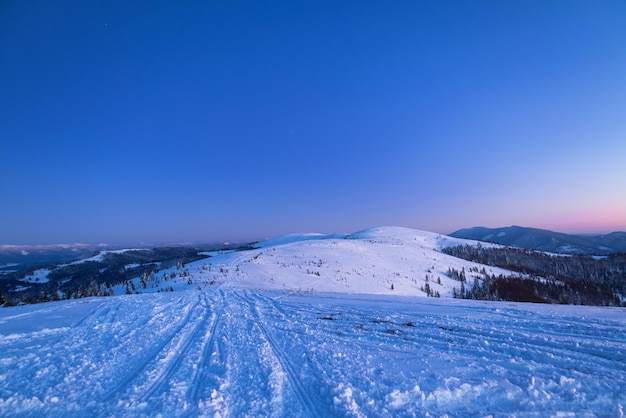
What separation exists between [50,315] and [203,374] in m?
9.91

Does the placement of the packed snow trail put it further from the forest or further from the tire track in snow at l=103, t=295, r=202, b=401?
the forest

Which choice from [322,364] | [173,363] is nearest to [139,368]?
[173,363]

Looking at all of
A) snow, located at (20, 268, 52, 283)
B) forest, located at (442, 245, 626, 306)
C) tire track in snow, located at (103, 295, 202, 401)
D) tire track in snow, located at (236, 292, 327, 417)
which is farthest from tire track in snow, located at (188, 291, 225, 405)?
snow, located at (20, 268, 52, 283)

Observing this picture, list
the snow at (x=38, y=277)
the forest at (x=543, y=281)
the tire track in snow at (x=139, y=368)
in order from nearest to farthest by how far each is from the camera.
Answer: the tire track in snow at (x=139, y=368)
the forest at (x=543, y=281)
the snow at (x=38, y=277)

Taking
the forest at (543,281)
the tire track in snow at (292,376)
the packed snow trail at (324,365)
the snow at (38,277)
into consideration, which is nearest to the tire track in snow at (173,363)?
the packed snow trail at (324,365)

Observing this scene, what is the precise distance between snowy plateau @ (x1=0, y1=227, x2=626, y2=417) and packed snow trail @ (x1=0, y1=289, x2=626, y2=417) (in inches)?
1.0

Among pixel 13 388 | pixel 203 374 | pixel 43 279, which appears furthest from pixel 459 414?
pixel 43 279

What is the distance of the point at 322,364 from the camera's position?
5.01 m

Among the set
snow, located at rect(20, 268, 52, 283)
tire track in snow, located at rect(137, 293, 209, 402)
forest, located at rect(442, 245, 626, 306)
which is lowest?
forest, located at rect(442, 245, 626, 306)

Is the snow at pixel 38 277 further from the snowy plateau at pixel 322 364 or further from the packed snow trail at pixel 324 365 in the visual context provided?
the packed snow trail at pixel 324 365

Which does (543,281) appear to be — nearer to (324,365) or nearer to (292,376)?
(324,365)

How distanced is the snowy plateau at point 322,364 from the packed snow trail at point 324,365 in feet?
0.08

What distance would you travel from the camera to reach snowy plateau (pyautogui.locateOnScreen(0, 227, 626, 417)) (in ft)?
11.9

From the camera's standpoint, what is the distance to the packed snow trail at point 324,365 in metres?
3.62
